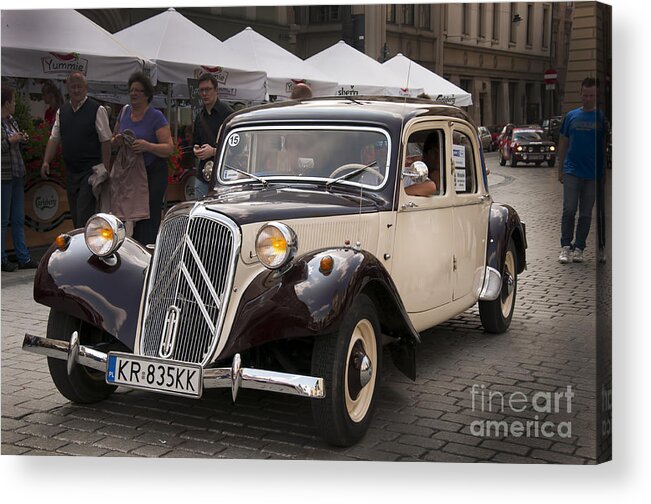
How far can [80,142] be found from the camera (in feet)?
17.1

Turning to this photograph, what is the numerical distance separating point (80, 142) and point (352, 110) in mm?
1580

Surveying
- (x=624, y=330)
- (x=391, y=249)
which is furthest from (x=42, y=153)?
(x=624, y=330)

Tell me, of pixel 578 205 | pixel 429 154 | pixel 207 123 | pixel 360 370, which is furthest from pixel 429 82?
pixel 360 370

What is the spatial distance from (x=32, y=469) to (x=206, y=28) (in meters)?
2.42

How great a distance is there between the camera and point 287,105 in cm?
521

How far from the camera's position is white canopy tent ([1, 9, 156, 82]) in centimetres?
475

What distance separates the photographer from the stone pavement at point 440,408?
4316 mm

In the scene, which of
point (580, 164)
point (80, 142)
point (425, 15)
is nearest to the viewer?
point (580, 164)

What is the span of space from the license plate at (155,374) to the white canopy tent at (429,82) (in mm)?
1936

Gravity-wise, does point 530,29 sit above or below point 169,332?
above

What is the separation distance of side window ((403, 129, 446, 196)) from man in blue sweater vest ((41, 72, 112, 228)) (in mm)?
1726

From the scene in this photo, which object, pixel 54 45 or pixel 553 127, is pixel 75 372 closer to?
pixel 54 45

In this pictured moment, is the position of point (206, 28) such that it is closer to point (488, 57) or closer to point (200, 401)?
point (488, 57)

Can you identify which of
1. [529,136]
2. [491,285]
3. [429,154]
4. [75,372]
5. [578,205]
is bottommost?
[75,372]
